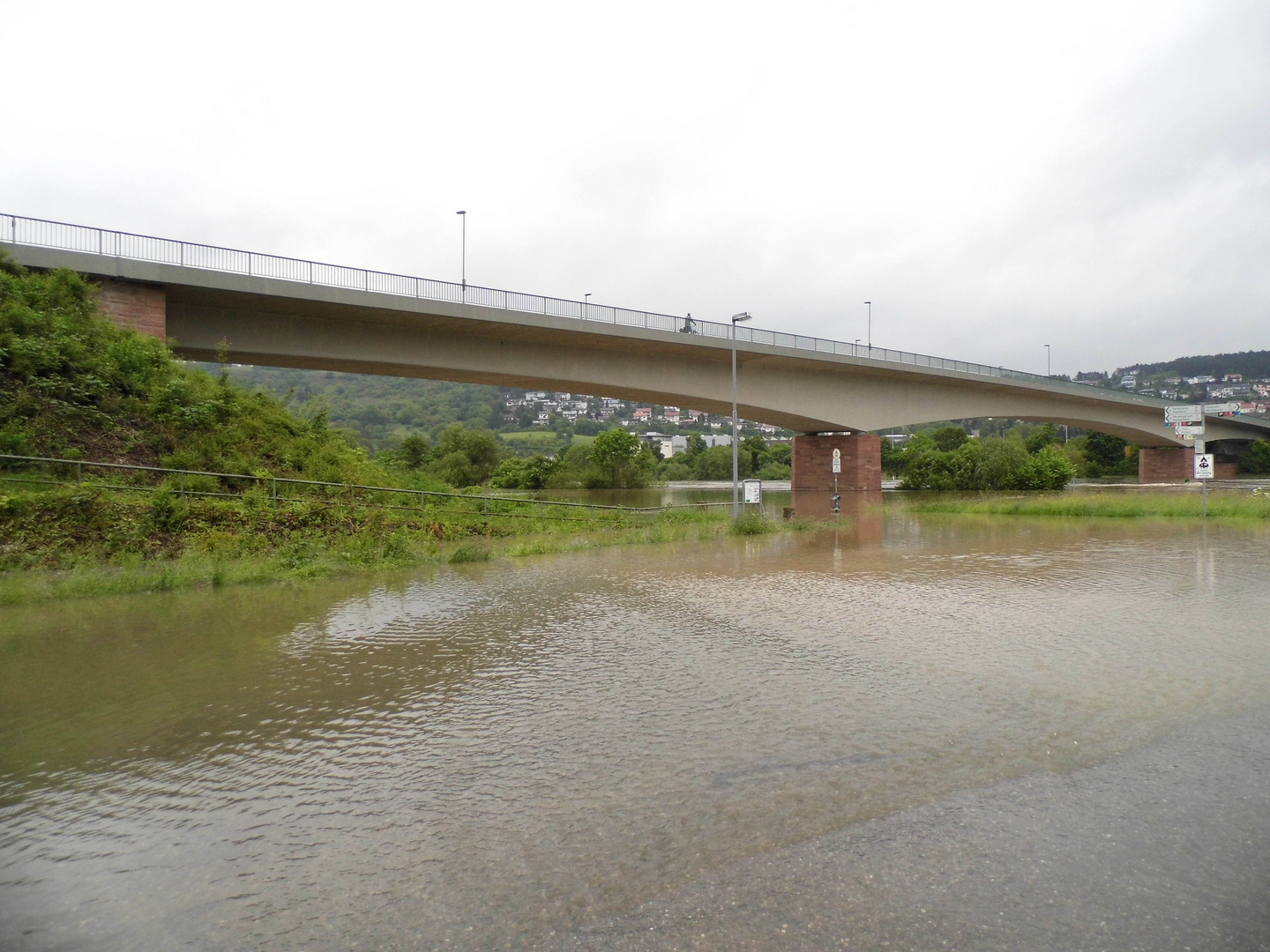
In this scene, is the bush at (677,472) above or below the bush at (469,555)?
above

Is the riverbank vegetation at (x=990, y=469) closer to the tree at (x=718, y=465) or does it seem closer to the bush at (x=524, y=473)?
the bush at (x=524, y=473)

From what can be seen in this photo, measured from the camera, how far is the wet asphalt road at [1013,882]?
3.18 meters

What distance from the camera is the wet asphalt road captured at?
3.18 meters

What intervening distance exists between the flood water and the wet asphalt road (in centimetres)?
21

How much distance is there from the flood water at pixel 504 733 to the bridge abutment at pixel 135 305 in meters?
14.5

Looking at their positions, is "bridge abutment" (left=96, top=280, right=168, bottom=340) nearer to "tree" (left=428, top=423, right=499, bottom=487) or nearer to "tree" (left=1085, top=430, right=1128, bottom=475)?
"tree" (left=428, top=423, right=499, bottom=487)

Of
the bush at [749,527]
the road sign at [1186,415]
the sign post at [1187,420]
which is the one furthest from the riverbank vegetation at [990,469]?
the bush at [749,527]

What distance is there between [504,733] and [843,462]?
41732 millimetres

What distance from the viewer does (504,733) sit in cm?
561

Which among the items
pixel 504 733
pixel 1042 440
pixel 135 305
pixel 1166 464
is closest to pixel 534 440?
pixel 1042 440

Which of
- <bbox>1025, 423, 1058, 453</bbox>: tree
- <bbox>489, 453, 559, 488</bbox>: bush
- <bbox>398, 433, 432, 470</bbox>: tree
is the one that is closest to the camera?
<bbox>489, 453, 559, 488</bbox>: bush

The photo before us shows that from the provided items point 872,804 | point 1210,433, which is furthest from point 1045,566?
point 1210,433

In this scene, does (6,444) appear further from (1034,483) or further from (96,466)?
(1034,483)

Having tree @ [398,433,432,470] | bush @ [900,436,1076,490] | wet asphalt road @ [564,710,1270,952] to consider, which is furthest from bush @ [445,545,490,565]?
tree @ [398,433,432,470]
